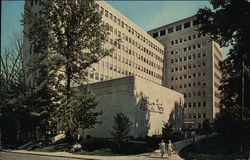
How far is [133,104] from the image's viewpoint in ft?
132

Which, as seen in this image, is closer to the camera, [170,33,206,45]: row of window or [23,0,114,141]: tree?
[23,0,114,141]: tree

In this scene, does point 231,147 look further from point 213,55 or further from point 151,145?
point 213,55

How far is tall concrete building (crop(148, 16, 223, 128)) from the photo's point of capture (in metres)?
85.2

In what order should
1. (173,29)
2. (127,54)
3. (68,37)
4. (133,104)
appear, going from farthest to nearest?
(173,29) < (127,54) < (133,104) < (68,37)

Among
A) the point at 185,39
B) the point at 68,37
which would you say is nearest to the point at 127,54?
the point at 185,39

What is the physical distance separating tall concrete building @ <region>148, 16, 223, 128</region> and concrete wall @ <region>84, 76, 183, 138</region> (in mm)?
40229

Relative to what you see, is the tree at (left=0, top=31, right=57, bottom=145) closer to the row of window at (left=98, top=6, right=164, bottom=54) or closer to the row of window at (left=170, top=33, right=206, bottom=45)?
the row of window at (left=98, top=6, right=164, bottom=54)

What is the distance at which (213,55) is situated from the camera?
284 ft

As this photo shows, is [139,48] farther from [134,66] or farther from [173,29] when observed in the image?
[173,29]

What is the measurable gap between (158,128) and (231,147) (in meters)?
15.3

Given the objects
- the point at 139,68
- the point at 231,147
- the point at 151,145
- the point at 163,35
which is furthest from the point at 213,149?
the point at 163,35

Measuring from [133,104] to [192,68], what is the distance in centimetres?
5506

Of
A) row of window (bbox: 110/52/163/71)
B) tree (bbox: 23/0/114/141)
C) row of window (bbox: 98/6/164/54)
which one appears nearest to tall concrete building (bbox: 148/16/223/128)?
row of window (bbox: 110/52/163/71)

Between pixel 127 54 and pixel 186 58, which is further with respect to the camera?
pixel 186 58
